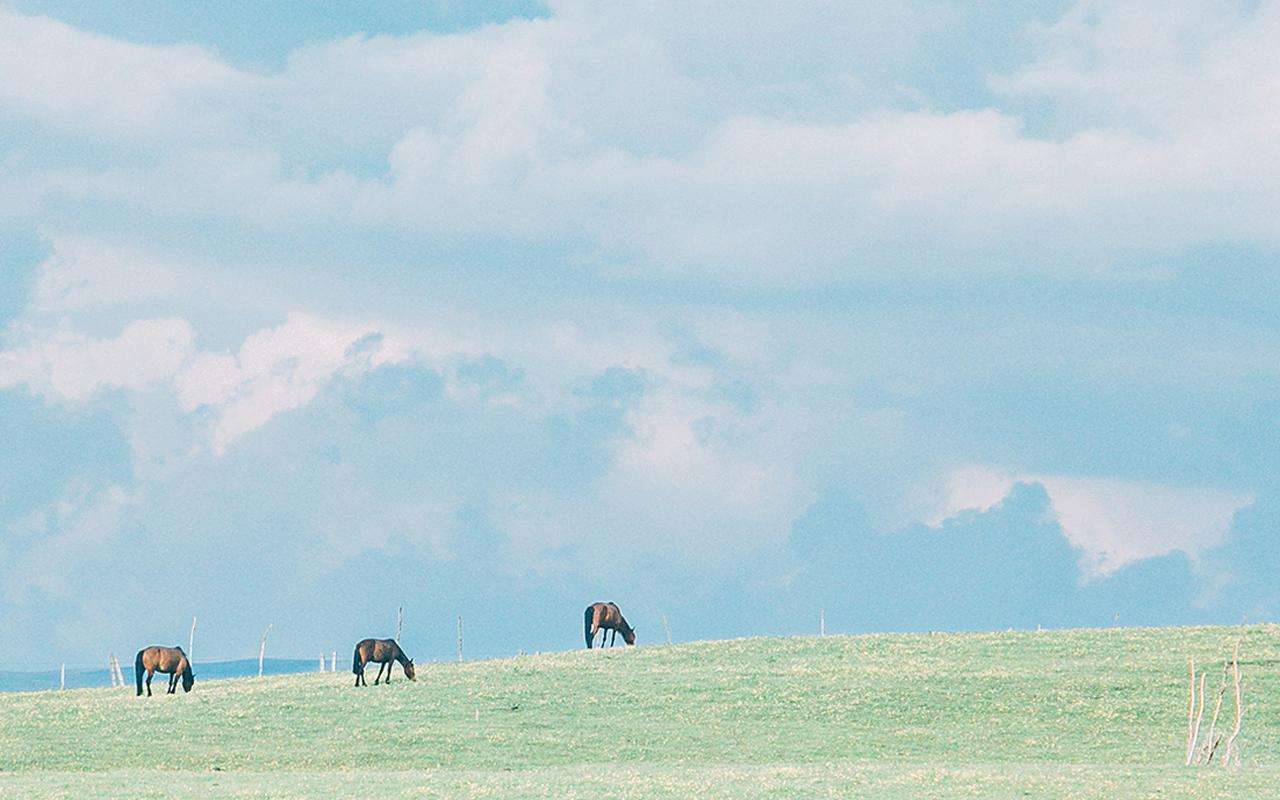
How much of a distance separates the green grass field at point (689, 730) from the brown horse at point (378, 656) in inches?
34.4

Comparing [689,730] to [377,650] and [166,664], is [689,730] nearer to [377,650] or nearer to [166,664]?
[377,650]

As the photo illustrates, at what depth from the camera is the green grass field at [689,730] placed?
3064 cm

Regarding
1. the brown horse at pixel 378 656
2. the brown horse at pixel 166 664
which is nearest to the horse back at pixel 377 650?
the brown horse at pixel 378 656

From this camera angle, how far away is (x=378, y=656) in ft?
176

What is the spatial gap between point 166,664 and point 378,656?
306 inches

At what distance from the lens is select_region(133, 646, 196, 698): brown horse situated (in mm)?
55438

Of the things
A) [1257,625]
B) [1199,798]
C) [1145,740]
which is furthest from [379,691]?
[1257,625]

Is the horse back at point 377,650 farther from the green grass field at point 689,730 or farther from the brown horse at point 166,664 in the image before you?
the brown horse at point 166,664

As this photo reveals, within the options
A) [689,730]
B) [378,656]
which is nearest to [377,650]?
[378,656]

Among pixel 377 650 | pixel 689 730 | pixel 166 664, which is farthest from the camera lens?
pixel 166 664

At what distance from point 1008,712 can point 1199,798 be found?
56.2 ft

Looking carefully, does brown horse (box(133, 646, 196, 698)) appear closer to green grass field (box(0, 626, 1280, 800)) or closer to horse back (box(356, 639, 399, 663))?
green grass field (box(0, 626, 1280, 800))

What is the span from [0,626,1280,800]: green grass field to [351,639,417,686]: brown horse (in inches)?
34.4

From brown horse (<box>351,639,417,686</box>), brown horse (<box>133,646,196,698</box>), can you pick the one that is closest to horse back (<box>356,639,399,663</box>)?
brown horse (<box>351,639,417,686</box>)
